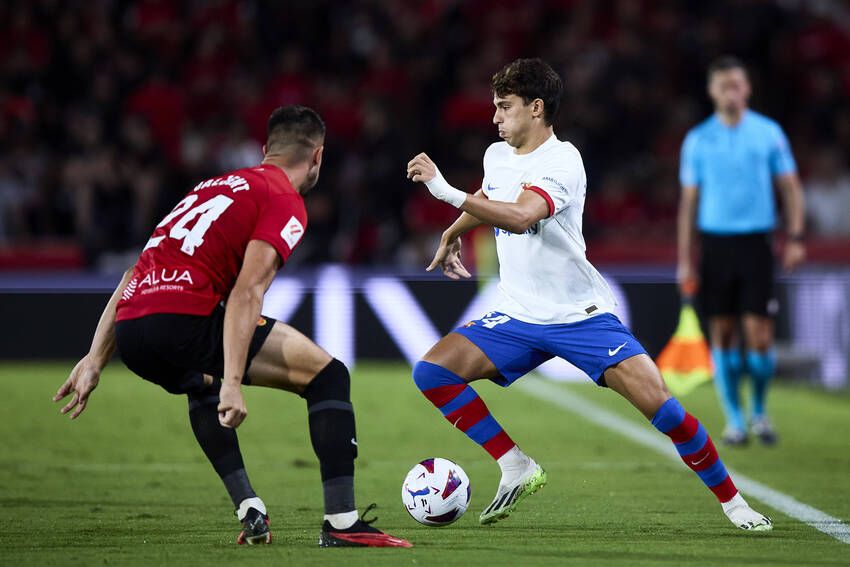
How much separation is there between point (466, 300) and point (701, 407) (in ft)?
9.42

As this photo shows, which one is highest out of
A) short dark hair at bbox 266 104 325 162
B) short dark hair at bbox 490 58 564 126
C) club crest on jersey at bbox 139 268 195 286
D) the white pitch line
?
short dark hair at bbox 490 58 564 126

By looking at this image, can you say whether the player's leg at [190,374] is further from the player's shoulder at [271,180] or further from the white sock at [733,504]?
the white sock at [733,504]

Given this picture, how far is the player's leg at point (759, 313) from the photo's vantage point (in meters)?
9.28

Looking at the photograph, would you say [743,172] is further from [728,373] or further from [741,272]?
[728,373]

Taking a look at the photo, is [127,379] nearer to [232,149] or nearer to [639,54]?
[232,149]

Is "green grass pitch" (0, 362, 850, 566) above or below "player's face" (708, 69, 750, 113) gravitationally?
below

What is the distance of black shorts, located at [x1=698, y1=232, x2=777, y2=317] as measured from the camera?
9289 millimetres

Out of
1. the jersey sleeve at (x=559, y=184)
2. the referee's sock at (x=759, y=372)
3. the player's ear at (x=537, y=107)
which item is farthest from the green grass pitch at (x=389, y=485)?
the player's ear at (x=537, y=107)

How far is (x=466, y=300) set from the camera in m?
13.6

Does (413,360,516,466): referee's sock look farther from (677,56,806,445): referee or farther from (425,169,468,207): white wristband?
(677,56,806,445): referee

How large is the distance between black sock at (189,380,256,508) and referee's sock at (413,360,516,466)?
92 cm

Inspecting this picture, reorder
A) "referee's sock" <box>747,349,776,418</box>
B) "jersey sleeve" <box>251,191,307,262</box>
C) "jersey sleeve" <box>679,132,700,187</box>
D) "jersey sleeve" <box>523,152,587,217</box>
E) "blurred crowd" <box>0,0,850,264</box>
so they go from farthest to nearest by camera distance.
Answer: "blurred crowd" <box>0,0,850,264</box> → "jersey sleeve" <box>679,132,700,187</box> → "referee's sock" <box>747,349,776,418</box> → "jersey sleeve" <box>523,152,587,217</box> → "jersey sleeve" <box>251,191,307,262</box>

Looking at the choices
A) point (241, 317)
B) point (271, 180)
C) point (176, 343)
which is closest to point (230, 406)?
point (241, 317)

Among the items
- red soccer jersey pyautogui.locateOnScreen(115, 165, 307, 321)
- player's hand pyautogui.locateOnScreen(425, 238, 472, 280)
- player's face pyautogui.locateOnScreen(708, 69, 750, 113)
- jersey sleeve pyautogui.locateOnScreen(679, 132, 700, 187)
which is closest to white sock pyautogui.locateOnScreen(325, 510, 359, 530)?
red soccer jersey pyautogui.locateOnScreen(115, 165, 307, 321)
